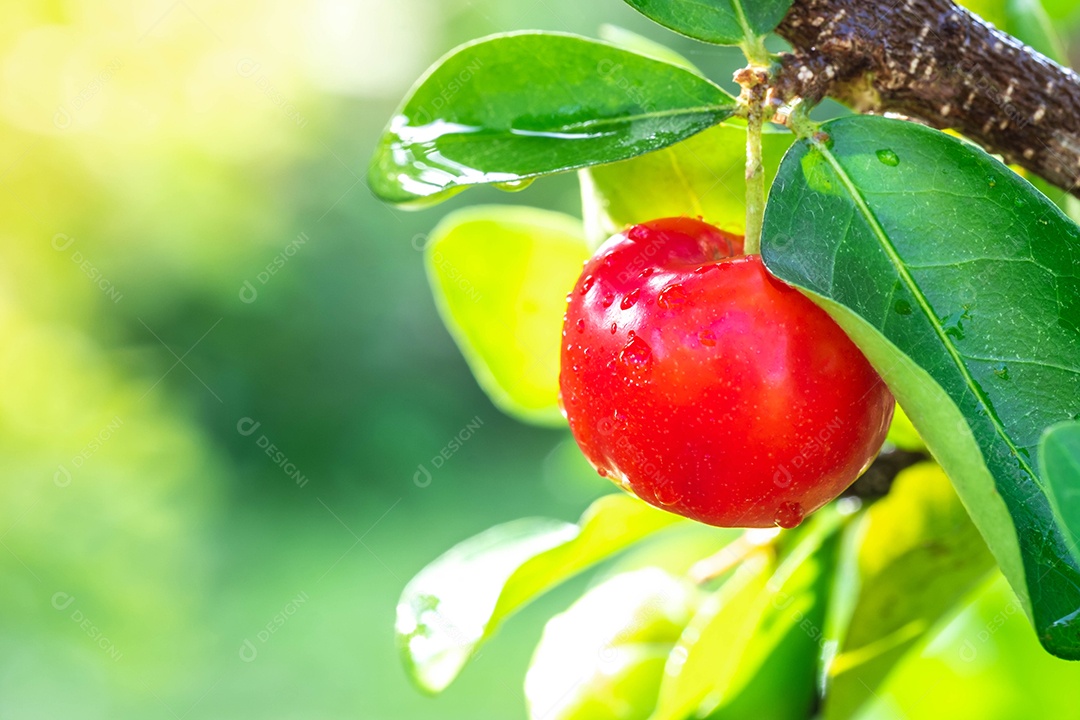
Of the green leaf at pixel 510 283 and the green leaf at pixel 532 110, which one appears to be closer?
the green leaf at pixel 532 110

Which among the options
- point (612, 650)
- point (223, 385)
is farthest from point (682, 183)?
point (223, 385)

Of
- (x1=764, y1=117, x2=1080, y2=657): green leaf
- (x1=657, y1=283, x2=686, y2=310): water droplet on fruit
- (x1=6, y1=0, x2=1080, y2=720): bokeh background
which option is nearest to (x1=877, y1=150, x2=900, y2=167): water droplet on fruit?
(x1=764, y1=117, x2=1080, y2=657): green leaf

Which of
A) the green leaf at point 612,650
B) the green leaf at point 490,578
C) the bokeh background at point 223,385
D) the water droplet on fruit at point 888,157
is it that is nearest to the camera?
the water droplet on fruit at point 888,157

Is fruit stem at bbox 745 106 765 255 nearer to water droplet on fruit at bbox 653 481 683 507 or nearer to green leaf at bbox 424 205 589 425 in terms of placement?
water droplet on fruit at bbox 653 481 683 507

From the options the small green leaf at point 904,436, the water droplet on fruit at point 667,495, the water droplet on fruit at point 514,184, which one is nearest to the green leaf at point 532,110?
the water droplet on fruit at point 514,184

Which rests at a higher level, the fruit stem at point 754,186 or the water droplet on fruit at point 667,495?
the fruit stem at point 754,186

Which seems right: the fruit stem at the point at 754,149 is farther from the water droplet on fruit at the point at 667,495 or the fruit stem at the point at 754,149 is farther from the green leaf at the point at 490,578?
the green leaf at the point at 490,578

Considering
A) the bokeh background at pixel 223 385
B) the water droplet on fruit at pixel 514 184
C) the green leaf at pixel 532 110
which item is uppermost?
the green leaf at pixel 532 110
